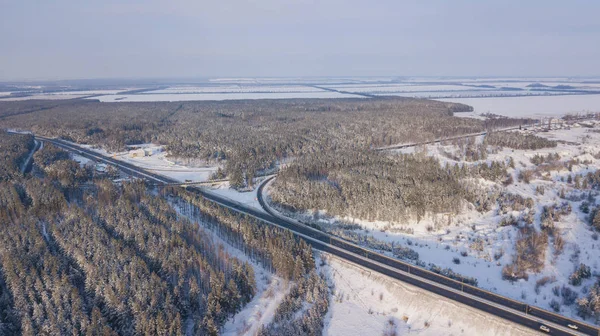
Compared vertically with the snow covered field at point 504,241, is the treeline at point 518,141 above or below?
above

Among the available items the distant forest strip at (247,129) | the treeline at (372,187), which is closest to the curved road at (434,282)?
the treeline at (372,187)

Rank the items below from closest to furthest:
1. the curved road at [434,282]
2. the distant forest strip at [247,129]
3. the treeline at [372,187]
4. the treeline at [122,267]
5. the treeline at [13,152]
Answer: the curved road at [434,282]
the treeline at [122,267]
the treeline at [372,187]
the treeline at [13,152]
the distant forest strip at [247,129]

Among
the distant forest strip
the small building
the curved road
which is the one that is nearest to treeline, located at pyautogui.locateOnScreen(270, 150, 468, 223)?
the curved road

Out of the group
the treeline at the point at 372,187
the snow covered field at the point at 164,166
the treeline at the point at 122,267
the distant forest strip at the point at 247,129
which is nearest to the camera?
the treeline at the point at 122,267

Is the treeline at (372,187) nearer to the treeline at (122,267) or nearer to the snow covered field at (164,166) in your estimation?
the treeline at (122,267)

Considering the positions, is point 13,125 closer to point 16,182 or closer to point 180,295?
point 16,182

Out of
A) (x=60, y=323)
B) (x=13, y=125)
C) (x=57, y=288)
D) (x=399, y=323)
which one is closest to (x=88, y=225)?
(x=57, y=288)

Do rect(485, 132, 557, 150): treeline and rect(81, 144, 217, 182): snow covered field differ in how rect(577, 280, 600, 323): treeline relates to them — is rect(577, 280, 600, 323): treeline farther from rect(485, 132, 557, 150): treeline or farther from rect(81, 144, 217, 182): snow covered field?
rect(81, 144, 217, 182): snow covered field
